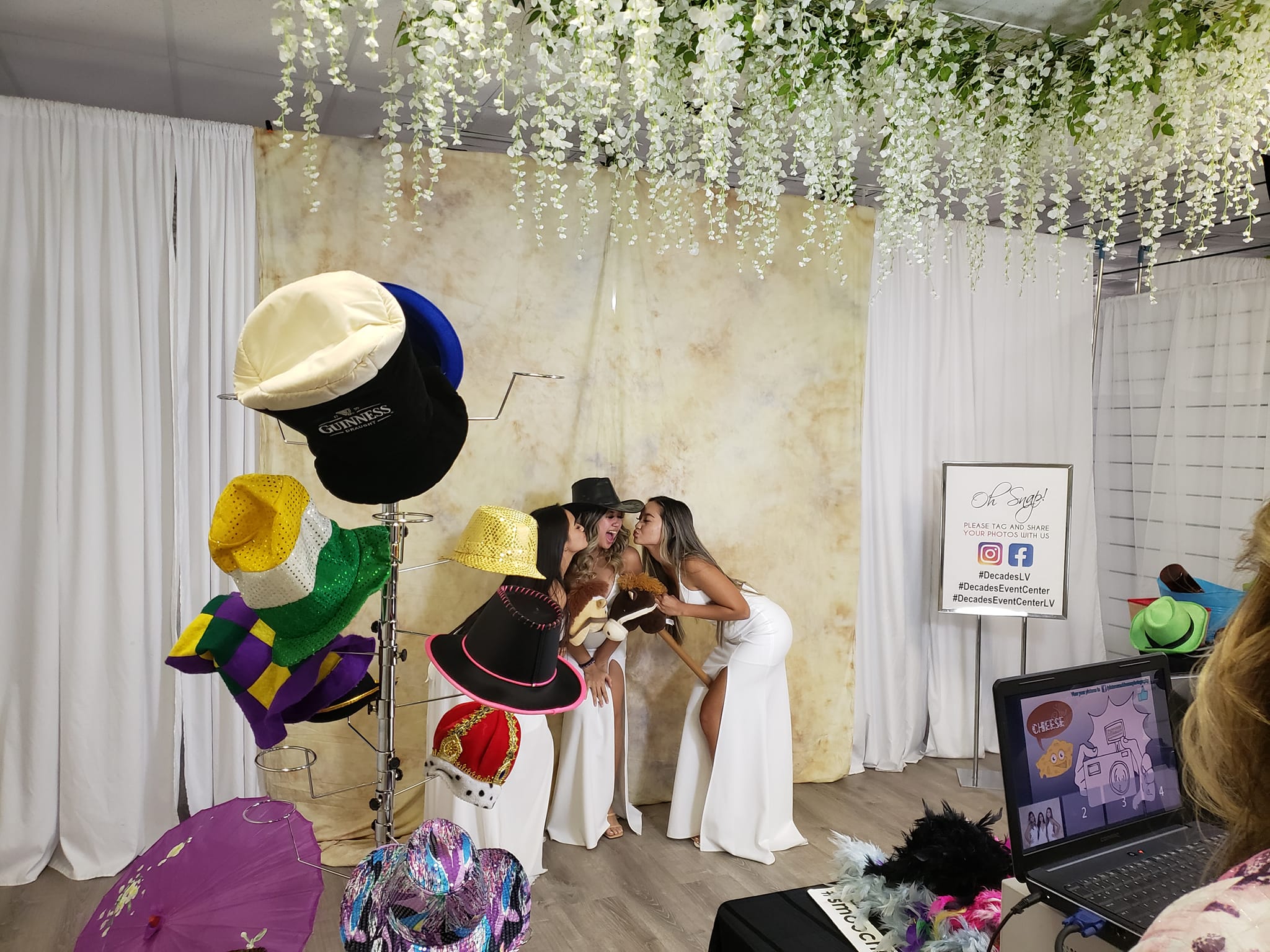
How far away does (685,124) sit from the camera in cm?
312

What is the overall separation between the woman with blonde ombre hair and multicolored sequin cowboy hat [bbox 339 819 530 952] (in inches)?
36.4

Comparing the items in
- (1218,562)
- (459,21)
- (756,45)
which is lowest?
(1218,562)

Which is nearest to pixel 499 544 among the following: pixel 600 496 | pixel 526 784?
pixel 526 784

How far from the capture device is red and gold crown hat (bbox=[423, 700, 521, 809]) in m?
1.82

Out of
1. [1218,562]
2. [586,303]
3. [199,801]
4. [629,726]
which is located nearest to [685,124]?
[586,303]

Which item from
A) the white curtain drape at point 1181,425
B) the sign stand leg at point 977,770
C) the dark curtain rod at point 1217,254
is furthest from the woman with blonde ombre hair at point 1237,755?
the dark curtain rod at point 1217,254

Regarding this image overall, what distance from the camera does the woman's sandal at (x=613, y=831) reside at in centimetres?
370

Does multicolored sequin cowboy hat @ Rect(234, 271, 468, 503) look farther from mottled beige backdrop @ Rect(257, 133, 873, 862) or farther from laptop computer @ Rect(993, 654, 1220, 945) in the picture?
mottled beige backdrop @ Rect(257, 133, 873, 862)

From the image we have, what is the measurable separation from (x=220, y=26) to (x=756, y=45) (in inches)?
66.5

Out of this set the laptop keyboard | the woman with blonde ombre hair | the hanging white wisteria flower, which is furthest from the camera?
the hanging white wisteria flower

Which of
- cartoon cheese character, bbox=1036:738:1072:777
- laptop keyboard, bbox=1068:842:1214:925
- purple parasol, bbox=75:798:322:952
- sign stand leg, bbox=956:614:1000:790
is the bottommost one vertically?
sign stand leg, bbox=956:614:1000:790

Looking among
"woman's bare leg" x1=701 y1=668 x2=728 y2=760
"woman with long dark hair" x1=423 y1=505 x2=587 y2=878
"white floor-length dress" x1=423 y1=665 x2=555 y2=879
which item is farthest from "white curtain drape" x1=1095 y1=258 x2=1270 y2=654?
"white floor-length dress" x1=423 y1=665 x2=555 y2=879

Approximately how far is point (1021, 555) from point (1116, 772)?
3.37 metres

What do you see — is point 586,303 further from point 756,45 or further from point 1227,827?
point 1227,827
